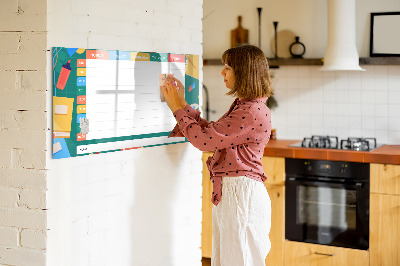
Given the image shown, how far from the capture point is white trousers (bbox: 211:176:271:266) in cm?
270

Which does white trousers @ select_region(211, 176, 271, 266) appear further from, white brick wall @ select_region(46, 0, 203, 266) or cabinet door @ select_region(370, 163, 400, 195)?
cabinet door @ select_region(370, 163, 400, 195)

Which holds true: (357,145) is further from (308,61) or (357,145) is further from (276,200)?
(308,61)

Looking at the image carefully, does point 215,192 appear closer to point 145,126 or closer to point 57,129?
point 145,126

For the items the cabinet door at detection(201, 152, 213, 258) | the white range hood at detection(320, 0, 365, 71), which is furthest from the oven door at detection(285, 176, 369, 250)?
the white range hood at detection(320, 0, 365, 71)

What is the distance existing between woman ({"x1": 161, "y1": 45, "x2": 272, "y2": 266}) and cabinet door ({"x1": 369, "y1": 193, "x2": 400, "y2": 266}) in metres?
1.48

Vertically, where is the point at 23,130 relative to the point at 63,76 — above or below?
below

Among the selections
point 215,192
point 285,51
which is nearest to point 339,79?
point 285,51

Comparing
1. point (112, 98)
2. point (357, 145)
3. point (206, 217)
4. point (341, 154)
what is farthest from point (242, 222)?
point (206, 217)

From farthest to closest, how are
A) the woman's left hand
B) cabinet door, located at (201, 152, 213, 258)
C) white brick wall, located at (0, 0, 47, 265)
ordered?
→ cabinet door, located at (201, 152, 213, 258) < the woman's left hand < white brick wall, located at (0, 0, 47, 265)

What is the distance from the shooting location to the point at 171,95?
2.79 meters

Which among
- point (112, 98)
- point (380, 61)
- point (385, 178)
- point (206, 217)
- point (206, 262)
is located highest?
point (380, 61)

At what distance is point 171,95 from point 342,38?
2085 mm

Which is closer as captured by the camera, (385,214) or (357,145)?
(385,214)

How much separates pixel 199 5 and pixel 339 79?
6.58ft
